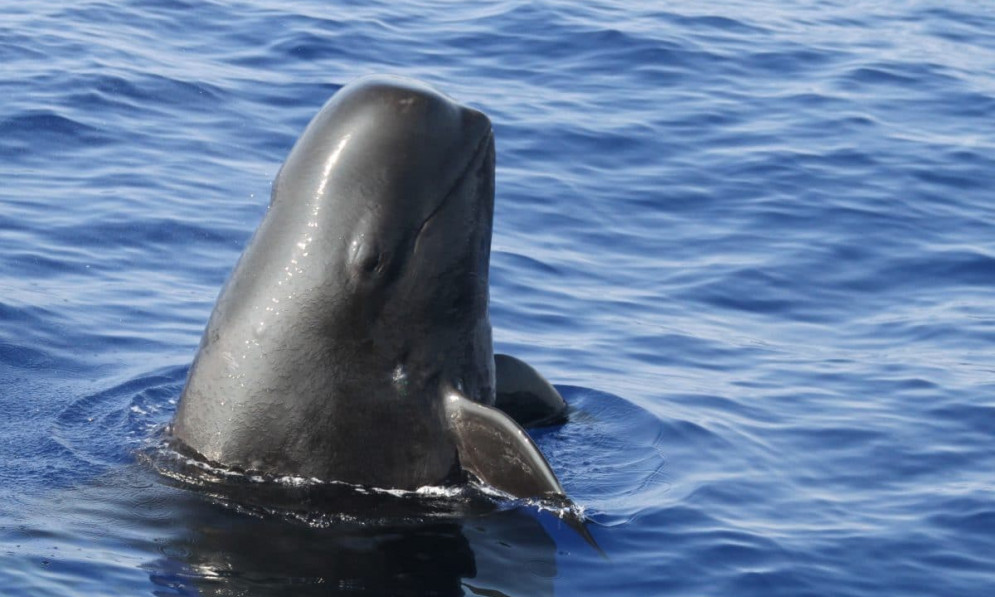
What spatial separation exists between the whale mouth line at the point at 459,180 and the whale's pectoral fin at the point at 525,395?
2468 millimetres

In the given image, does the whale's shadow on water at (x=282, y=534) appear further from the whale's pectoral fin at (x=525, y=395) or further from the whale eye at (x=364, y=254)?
the whale eye at (x=364, y=254)

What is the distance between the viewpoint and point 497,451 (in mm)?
11508

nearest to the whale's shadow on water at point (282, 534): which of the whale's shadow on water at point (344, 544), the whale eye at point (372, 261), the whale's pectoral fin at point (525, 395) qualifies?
the whale's shadow on water at point (344, 544)

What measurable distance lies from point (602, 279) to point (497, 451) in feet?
27.0

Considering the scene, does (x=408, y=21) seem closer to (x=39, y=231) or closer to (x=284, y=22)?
(x=284, y=22)

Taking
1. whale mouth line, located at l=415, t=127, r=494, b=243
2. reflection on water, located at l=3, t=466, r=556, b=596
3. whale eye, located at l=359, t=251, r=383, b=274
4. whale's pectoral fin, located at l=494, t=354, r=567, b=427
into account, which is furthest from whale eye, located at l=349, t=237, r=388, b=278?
whale's pectoral fin, located at l=494, t=354, r=567, b=427

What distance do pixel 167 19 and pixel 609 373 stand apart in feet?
53.2

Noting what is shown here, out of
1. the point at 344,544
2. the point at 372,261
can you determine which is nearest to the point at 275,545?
the point at 344,544

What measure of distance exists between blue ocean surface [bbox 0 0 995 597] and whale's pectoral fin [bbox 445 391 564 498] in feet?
1.45

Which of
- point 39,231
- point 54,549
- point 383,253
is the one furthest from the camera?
point 39,231

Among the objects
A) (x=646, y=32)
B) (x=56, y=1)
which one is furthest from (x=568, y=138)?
(x=56, y=1)

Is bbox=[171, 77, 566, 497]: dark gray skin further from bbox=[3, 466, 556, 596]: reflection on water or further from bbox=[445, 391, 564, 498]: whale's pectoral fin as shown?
bbox=[3, 466, 556, 596]: reflection on water

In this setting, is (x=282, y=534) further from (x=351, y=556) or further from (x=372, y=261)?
(x=372, y=261)

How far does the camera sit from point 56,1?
30859mm
